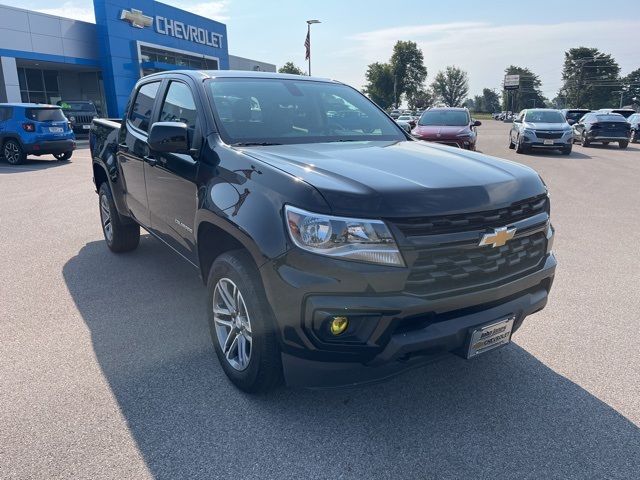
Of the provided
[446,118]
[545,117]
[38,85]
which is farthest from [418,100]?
[446,118]

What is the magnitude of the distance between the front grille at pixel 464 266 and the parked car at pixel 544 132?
15.7m

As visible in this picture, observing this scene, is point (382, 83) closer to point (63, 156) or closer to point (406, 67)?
point (406, 67)

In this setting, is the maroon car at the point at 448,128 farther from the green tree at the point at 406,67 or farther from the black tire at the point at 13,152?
the green tree at the point at 406,67

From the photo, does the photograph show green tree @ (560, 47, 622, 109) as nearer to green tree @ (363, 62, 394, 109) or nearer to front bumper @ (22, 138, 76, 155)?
green tree @ (363, 62, 394, 109)

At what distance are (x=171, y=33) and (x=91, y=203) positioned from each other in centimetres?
3047

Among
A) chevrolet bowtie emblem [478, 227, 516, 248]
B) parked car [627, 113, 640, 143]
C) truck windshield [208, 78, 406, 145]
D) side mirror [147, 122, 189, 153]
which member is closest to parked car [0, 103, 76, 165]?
truck windshield [208, 78, 406, 145]

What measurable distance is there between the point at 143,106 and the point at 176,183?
4.78 ft

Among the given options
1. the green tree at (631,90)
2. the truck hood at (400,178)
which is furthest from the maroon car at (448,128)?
the green tree at (631,90)

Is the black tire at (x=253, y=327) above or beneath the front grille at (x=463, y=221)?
beneath

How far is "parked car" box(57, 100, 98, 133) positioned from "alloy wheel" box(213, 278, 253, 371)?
24452 millimetres

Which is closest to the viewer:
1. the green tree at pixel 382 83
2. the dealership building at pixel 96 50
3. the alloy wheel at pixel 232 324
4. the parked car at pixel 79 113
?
the alloy wheel at pixel 232 324

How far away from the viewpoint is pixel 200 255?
10.7 feet

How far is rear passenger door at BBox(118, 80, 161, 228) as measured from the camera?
4.31 meters

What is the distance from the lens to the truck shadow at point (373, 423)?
2.33m
